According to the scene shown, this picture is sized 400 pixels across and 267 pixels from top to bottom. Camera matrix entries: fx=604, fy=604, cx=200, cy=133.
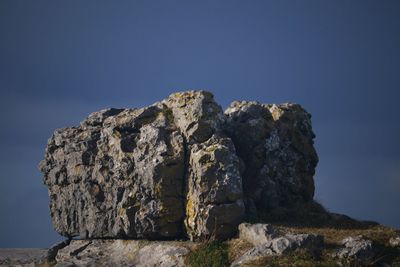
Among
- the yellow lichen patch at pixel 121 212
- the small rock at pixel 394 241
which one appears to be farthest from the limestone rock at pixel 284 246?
the yellow lichen patch at pixel 121 212

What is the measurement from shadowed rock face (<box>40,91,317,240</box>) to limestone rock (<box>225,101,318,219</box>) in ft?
0.23

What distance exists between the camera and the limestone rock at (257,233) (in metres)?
33.8

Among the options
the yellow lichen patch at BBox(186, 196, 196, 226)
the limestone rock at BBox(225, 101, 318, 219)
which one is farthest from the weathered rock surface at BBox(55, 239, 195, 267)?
the limestone rock at BBox(225, 101, 318, 219)

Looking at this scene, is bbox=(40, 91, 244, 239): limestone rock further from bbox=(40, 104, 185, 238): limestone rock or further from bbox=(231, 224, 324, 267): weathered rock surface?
bbox=(231, 224, 324, 267): weathered rock surface

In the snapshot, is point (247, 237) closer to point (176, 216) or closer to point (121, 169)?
point (176, 216)

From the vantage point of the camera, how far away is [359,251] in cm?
3183

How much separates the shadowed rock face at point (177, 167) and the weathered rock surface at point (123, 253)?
71 centimetres

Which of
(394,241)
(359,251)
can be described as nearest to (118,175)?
(359,251)

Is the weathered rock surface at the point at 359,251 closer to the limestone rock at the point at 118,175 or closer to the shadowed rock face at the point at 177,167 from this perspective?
the shadowed rock face at the point at 177,167

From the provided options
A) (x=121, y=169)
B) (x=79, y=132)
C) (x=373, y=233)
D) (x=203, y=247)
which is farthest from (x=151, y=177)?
(x=373, y=233)

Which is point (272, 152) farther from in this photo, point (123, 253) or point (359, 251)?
point (123, 253)

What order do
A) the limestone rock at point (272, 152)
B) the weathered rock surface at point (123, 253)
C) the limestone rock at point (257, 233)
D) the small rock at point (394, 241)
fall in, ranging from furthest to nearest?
the limestone rock at point (272, 152) → the weathered rock surface at point (123, 253) → the limestone rock at point (257, 233) → the small rock at point (394, 241)

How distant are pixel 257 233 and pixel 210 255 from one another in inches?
120

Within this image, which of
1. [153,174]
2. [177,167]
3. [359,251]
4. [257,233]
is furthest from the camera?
[177,167]
